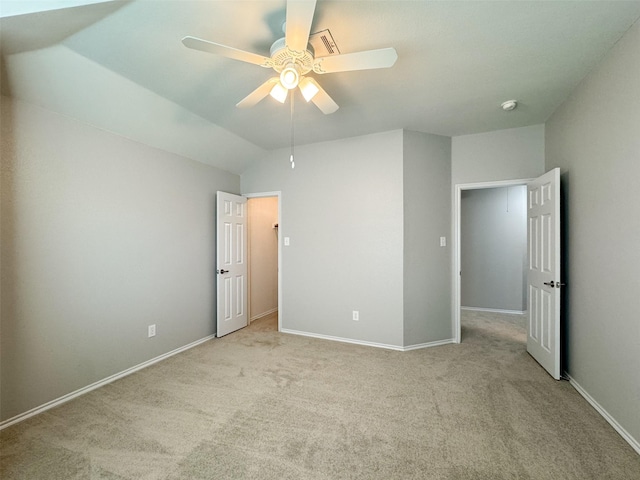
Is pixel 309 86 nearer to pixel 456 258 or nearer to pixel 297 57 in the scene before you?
pixel 297 57

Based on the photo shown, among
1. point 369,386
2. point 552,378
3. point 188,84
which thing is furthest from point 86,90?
point 552,378

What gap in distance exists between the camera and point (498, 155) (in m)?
3.19

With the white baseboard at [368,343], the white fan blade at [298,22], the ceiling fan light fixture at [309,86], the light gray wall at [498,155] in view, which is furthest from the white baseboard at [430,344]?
the white fan blade at [298,22]

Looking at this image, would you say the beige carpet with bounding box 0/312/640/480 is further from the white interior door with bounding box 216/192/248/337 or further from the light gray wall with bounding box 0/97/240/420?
Answer: the white interior door with bounding box 216/192/248/337

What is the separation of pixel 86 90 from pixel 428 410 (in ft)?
11.6

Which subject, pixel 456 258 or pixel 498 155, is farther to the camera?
pixel 456 258

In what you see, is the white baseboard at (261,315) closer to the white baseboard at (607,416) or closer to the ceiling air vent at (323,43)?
the ceiling air vent at (323,43)

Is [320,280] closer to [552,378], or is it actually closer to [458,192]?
[458,192]

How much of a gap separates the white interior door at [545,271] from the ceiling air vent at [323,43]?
219cm

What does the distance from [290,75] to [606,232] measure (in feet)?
7.89

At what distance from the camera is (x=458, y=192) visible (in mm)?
3379

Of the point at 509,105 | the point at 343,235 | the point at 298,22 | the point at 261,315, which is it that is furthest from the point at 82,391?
the point at 509,105

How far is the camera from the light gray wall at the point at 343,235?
3.22 m

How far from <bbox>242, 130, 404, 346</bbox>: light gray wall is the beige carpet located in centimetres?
71
